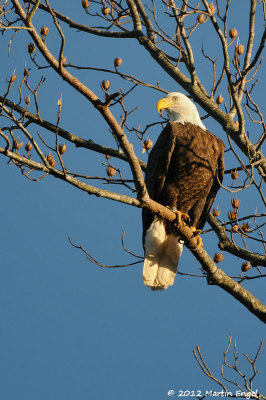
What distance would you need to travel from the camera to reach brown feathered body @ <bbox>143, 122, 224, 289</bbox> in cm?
535

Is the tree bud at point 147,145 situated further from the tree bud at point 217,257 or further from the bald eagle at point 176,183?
the tree bud at point 217,257

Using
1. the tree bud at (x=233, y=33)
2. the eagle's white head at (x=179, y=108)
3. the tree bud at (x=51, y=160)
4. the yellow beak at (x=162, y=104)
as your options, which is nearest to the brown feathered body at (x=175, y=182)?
the eagle's white head at (x=179, y=108)

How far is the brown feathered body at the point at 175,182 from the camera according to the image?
5.35 meters

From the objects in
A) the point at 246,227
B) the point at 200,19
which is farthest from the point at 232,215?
the point at 200,19

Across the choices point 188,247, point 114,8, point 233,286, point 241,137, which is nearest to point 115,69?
point 114,8

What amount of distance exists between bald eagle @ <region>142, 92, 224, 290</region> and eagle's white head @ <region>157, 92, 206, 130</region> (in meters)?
0.02

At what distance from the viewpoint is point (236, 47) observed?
497 centimetres

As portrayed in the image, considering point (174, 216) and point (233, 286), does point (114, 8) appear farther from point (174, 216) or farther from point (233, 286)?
point (233, 286)

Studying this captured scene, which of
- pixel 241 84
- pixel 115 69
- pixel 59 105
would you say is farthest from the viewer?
pixel 115 69

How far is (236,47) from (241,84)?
0.95 feet

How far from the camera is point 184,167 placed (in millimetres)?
5352

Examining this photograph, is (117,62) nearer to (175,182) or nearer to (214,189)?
(175,182)

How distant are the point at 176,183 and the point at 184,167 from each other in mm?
157

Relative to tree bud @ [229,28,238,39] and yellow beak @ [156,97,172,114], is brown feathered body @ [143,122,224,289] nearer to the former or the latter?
yellow beak @ [156,97,172,114]
